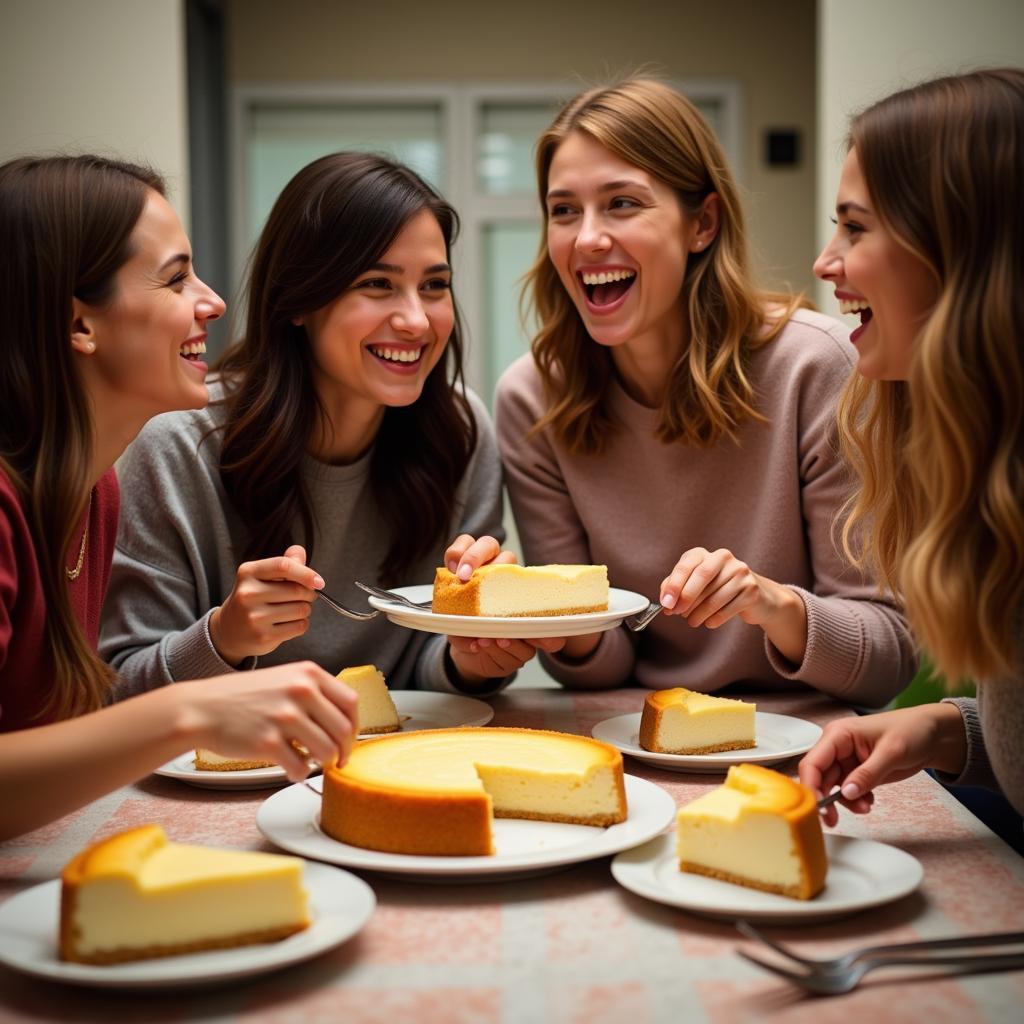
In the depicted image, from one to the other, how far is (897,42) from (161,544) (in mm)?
3905

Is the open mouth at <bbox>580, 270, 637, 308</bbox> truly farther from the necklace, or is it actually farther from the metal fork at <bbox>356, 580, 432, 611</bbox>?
the necklace

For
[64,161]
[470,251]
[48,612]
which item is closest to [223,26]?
[470,251]

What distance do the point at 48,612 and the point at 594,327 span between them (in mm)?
1357

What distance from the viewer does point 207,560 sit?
93.6 inches

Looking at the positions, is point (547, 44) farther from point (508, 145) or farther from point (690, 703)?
point (690, 703)

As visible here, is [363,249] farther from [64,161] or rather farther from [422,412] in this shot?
[64,161]

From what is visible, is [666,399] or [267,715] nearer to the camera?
[267,715]

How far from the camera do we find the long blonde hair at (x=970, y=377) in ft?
4.28

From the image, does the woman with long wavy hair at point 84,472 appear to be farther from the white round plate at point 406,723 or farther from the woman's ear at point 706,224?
the woman's ear at point 706,224

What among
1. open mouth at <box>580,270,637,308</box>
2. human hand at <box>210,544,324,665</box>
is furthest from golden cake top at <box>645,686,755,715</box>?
open mouth at <box>580,270,637,308</box>

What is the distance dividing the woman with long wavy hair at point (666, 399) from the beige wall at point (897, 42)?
8.06 ft

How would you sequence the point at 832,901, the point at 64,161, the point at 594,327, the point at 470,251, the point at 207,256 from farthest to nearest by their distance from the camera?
the point at 470,251, the point at 207,256, the point at 594,327, the point at 64,161, the point at 832,901

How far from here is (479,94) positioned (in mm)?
6762

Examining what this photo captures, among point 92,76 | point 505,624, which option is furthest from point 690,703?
point 92,76
